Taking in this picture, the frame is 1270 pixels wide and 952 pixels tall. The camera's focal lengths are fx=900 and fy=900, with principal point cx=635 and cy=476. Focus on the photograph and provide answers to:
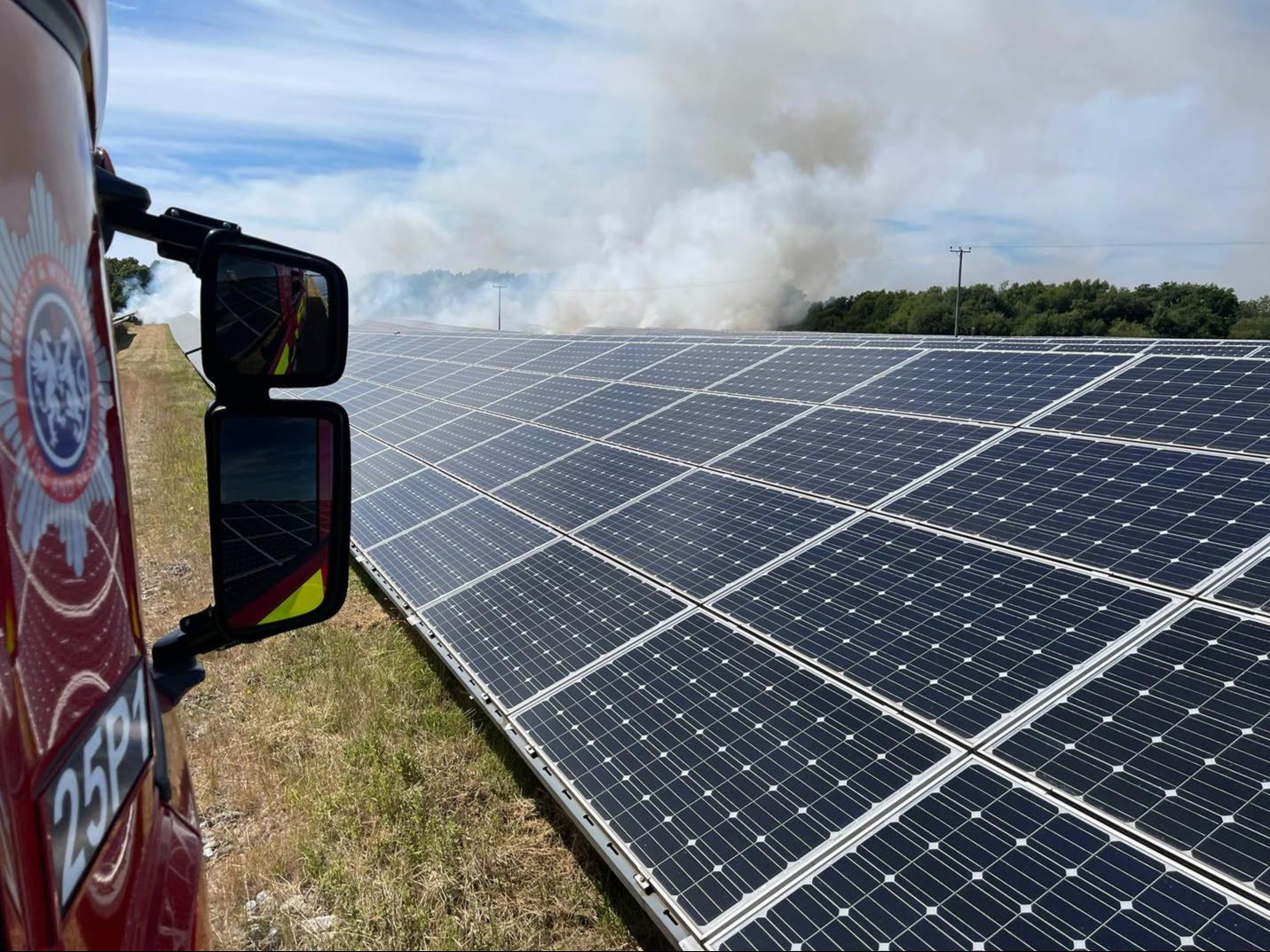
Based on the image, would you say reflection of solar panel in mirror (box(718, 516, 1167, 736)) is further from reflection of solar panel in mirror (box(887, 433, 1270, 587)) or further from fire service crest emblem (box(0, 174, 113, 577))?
fire service crest emblem (box(0, 174, 113, 577))

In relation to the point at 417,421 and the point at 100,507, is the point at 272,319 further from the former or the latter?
the point at 417,421

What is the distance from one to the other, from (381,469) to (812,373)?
20.5 feet

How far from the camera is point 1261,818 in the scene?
387 centimetres

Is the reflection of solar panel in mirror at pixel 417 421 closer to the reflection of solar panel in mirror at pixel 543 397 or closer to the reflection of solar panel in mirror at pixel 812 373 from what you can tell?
the reflection of solar panel in mirror at pixel 543 397

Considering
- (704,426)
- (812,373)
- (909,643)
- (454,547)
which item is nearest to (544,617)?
(454,547)

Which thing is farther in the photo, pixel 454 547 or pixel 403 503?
pixel 403 503

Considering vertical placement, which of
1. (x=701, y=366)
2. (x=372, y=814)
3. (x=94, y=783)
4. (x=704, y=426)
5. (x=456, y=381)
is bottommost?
(x=372, y=814)

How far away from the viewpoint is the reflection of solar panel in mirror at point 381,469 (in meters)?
12.4

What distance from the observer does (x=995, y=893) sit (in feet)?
12.9

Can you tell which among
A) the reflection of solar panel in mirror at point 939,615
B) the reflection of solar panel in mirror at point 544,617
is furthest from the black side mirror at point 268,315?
the reflection of solar panel in mirror at point 544,617

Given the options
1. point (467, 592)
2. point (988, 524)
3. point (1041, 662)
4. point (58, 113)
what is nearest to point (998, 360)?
point (988, 524)

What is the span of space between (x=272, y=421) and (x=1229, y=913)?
3984 millimetres

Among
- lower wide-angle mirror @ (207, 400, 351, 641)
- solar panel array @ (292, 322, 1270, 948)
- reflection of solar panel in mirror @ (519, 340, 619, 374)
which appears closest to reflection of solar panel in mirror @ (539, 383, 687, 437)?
solar panel array @ (292, 322, 1270, 948)

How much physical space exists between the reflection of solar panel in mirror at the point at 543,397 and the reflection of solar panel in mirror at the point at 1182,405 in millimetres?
7245
